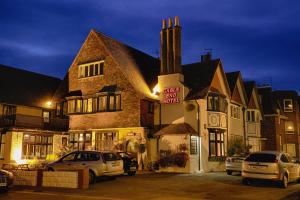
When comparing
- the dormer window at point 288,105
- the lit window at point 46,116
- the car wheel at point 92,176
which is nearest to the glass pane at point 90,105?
the lit window at point 46,116

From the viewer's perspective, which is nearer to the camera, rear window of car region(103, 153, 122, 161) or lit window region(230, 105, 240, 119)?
rear window of car region(103, 153, 122, 161)

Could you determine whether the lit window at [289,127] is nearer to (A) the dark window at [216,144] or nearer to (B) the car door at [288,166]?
(A) the dark window at [216,144]

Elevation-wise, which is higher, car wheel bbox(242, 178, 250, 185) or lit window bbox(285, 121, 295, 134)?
lit window bbox(285, 121, 295, 134)

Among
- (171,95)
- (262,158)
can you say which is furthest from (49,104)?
(262,158)

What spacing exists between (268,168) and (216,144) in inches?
481

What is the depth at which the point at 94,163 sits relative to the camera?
714 inches

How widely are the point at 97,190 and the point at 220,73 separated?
1858cm

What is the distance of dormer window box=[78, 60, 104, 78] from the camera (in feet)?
99.7

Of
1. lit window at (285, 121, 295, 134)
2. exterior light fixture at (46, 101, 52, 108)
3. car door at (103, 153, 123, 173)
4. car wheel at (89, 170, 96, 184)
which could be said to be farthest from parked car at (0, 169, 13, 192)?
lit window at (285, 121, 295, 134)

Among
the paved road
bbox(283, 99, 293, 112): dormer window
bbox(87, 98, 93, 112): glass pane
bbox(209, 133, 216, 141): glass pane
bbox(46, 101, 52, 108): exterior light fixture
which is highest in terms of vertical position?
bbox(283, 99, 293, 112): dormer window

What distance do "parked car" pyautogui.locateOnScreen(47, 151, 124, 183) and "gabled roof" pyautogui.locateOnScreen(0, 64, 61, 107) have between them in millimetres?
12902

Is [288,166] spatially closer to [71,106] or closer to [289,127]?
[71,106]

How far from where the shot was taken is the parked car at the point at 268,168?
16422 mm

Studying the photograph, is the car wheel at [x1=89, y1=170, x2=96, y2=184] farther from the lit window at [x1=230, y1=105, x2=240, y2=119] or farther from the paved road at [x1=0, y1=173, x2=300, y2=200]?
the lit window at [x1=230, y1=105, x2=240, y2=119]
